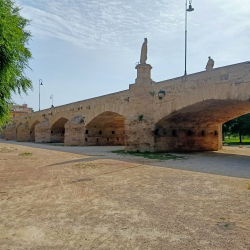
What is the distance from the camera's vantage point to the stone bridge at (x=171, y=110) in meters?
8.72

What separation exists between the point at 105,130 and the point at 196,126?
25.3 feet

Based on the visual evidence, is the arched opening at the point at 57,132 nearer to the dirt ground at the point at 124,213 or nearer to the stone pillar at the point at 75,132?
the stone pillar at the point at 75,132

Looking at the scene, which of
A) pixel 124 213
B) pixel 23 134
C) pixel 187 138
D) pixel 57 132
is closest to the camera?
pixel 124 213

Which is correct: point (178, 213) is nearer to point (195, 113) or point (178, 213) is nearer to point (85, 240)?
point (85, 240)

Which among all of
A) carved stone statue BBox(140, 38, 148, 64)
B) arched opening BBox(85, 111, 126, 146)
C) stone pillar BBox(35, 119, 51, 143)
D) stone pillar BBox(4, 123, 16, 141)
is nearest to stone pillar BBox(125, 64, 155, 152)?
carved stone statue BBox(140, 38, 148, 64)

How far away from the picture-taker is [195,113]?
37.6 ft

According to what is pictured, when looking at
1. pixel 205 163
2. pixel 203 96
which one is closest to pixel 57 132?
pixel 203 96

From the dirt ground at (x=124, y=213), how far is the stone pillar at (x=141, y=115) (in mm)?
6222

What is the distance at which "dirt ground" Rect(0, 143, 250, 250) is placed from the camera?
2469 millimetres

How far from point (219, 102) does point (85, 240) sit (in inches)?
333

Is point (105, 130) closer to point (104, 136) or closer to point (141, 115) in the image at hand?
point (104, 136)

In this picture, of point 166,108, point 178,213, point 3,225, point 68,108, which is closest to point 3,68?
point 3,225

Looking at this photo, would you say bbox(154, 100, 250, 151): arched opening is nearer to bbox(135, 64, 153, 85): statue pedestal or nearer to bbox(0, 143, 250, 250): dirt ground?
bbox(135, 64, 153, 85): statue pedestal

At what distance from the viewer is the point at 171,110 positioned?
10617 millimetres
